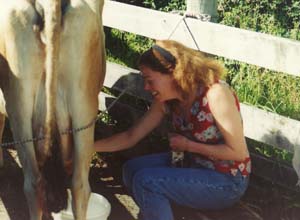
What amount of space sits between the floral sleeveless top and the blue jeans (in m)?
0.04

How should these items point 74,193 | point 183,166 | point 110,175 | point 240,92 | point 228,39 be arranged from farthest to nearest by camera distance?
point 240,92
point 110,175
point 228,39
point 183,166
point 74,193

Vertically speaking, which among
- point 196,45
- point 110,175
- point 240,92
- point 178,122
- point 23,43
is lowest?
point 110,175

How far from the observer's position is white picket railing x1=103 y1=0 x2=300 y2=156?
3830mm

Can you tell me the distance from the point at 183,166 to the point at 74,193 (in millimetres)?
726

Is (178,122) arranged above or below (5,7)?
below

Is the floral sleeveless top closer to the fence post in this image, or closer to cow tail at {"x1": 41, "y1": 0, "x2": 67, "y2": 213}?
cow tail at {"x1": 41, "y1": 0, "x2": 67, "y2": 213}

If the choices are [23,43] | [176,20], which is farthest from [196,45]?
[23,43]

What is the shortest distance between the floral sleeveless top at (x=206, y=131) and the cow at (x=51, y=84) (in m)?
0.61

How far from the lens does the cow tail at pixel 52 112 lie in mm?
3062

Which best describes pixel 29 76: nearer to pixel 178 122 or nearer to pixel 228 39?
pixel 178 122

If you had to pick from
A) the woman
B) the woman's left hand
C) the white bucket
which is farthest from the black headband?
the white bucket

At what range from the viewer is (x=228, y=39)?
13.4 ft

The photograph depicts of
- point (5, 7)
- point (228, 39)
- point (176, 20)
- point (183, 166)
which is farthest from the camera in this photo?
point (176, 20)

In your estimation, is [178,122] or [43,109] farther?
[178,122]
